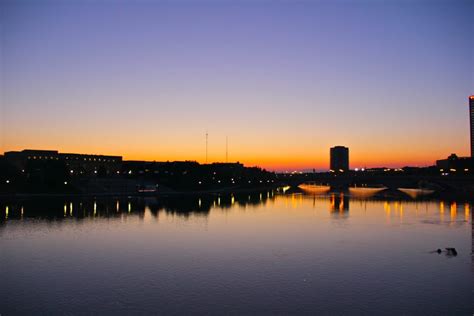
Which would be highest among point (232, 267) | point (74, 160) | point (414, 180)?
point (74, 160)

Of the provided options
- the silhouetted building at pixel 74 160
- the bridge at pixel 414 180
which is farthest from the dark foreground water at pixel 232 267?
the silhouetted building at pixel 74 160

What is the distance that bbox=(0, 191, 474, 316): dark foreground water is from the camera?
21906 mm

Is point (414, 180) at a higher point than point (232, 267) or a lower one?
higher

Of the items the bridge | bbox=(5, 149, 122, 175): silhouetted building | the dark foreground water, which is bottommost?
the dark foreground water

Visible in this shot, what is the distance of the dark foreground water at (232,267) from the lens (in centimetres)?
2191

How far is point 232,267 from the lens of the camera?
2967 centimetres

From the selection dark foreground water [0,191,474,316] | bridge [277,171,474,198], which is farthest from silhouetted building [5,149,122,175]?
dark foreground water [0,191,474,316]

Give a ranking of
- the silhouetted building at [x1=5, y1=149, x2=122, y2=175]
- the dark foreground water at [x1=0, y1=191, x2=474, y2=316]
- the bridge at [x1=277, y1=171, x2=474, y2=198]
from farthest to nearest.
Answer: the silhouetted building at [x1=5, y1=149, x2=122, y2=175]
the bridge at [x1=277, y1=171, x2=474, y2=198]
the dark foreground water at [x1=0, y1=191, x2=474, y2=316]

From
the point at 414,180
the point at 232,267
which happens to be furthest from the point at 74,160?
the point at 232,267

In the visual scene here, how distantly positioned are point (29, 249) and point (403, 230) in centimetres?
3773

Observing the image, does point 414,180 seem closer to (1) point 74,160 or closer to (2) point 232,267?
(2) point 232,267

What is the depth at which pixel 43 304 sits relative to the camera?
21.6 meters

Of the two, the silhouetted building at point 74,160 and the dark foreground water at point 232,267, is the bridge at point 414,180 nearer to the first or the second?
the dark foreground water at point 232,267

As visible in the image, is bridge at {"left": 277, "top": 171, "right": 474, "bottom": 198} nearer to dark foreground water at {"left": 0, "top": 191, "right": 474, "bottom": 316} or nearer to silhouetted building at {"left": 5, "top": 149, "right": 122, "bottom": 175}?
dark foreground water at {"left": 0, "top": 191, "right": 474, "bottom": 316}
